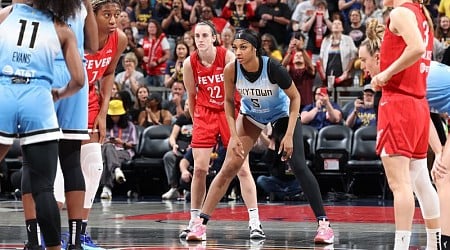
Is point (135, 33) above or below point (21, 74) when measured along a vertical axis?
below

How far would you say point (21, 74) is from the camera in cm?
588

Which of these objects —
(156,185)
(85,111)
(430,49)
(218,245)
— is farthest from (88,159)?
(156,185)

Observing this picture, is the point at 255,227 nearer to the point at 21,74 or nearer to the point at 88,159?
the point at 88,159

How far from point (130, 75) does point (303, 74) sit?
345cm

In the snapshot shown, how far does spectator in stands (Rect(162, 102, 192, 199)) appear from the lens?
1526 cm

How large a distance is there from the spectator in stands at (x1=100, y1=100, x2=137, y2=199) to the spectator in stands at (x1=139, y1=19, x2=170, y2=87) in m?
2.22

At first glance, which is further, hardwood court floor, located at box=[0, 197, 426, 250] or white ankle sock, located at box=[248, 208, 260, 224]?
white ankle sock, located at box=[248, 208, 260, 224]

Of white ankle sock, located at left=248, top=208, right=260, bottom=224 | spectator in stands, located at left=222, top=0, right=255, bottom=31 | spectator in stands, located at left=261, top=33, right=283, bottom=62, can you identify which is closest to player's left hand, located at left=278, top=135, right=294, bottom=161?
white ankle sock, located at left=248, top=208, right=260, bottom=224

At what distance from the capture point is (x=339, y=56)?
1627cm

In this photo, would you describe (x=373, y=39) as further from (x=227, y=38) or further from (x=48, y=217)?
(x=227, y=38)

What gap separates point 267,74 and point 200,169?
1.17m

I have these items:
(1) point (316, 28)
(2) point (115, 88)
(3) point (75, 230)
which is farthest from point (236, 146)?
(1) point (316, 28)

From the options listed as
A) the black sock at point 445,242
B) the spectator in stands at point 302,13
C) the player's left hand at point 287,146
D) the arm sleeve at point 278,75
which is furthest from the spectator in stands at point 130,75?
the black sock at point 445,242

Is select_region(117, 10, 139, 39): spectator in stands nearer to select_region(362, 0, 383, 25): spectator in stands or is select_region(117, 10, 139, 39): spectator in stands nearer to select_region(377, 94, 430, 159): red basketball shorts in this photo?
select_region(362, 0, 383, 25): spectator in stands
